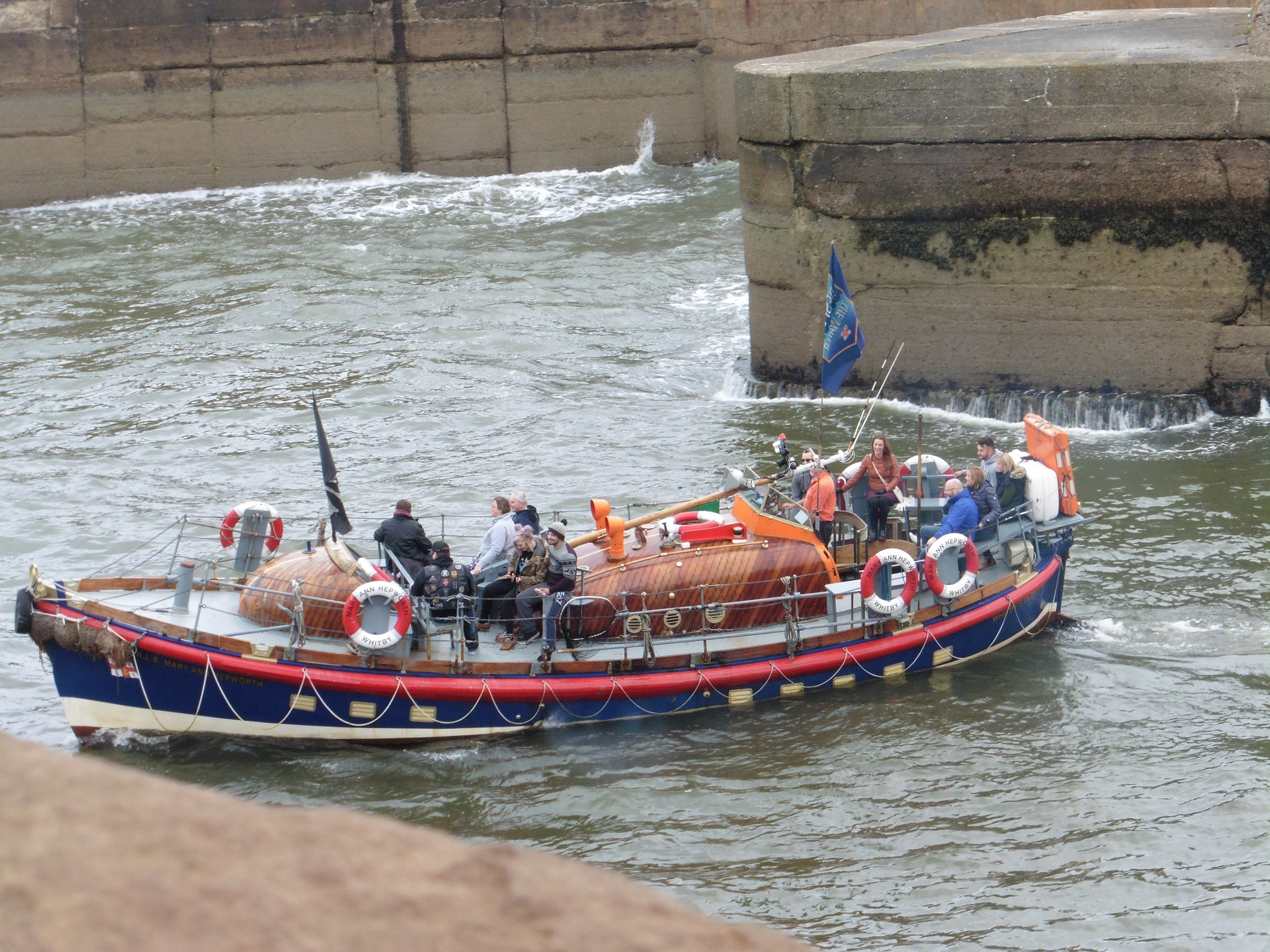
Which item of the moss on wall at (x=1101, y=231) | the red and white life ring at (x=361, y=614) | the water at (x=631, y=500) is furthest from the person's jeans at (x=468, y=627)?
the moss on wall at (x=1101, y=231)

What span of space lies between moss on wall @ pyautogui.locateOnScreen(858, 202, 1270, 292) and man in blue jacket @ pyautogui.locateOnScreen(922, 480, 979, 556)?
6.71 m

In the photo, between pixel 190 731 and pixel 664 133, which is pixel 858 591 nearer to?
pixel 190 731

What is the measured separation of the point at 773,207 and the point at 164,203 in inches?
669

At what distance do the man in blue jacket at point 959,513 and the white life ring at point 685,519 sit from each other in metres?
1.97

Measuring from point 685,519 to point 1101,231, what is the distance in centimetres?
837

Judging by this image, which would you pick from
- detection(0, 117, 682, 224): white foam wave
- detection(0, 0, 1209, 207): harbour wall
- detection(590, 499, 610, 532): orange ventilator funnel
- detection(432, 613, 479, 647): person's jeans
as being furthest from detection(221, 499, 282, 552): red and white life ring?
detection(0, 0, 1209, 207): harbour wall

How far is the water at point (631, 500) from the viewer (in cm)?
988

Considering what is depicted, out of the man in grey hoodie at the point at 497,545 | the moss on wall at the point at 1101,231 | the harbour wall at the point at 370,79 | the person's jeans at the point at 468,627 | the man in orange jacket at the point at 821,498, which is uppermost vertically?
the harbour wall at the point at 370,79

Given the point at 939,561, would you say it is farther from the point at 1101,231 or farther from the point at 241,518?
the point at 1101,231

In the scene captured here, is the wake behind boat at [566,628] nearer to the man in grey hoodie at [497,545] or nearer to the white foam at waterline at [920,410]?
the man in grey hoodie at [497,545]

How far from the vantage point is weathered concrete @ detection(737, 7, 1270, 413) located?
17688 mm

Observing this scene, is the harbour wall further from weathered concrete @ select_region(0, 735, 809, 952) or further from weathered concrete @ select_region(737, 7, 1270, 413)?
weathered concrete @ select_region(0, 735, 809, 952)

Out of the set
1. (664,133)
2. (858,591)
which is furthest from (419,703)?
(664,133)

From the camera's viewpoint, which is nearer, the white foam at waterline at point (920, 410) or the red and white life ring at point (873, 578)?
the red and white life ring at point (873, 578)
